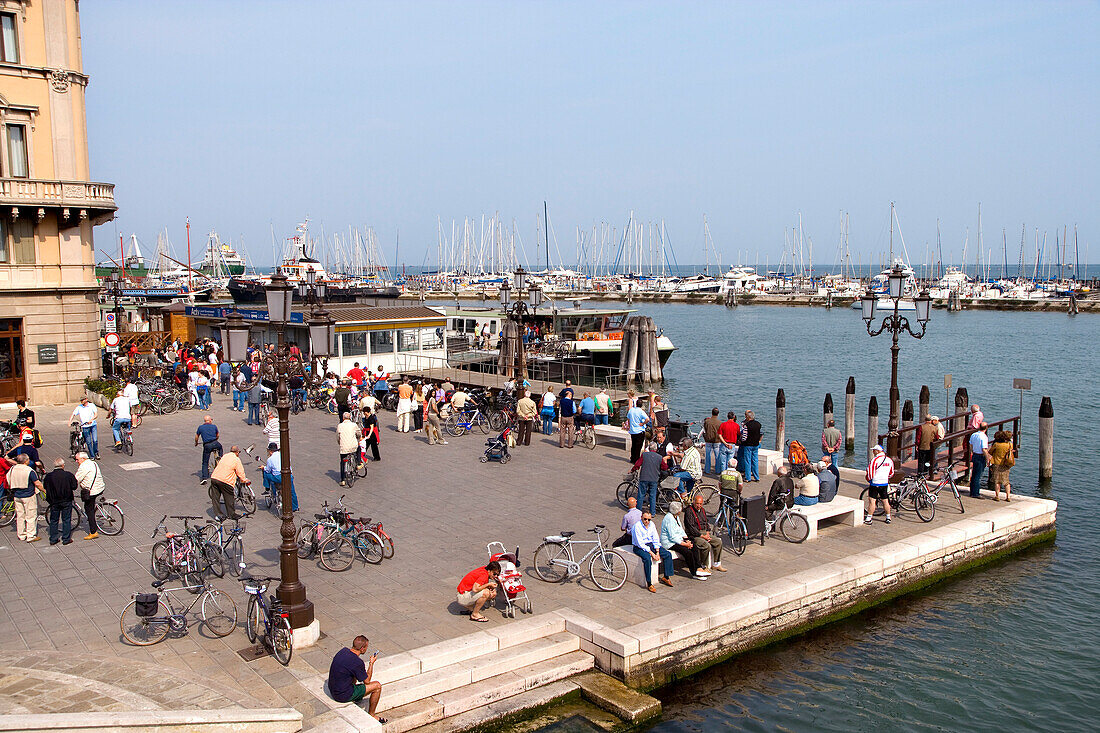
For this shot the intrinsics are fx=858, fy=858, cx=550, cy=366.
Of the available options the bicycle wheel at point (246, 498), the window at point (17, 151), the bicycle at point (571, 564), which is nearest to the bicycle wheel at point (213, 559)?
the bicycle wheel at point (246, 498)

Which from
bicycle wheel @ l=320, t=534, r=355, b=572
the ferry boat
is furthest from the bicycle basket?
the ferry boat

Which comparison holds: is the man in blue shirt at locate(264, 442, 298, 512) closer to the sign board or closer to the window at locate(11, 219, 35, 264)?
→ the sign board

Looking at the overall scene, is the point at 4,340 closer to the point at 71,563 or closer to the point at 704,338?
the point at 71,563

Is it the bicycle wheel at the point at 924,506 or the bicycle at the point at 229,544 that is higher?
the bicycle at the point at 229,544

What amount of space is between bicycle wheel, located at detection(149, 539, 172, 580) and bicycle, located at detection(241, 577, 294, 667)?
89.9 inches

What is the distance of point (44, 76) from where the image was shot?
27.5m

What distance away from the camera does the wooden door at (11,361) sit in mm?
27375

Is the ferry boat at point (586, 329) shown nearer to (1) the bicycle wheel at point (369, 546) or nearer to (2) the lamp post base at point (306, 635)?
(1) the bicycle wheel at point (369, 546)

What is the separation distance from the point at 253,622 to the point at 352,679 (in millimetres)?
2020

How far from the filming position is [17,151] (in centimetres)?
2720

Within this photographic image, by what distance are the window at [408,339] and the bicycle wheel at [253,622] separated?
25.1 m

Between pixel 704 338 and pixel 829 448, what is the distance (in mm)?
69164

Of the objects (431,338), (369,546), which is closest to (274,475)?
(369,546)

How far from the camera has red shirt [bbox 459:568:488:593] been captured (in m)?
11.5
